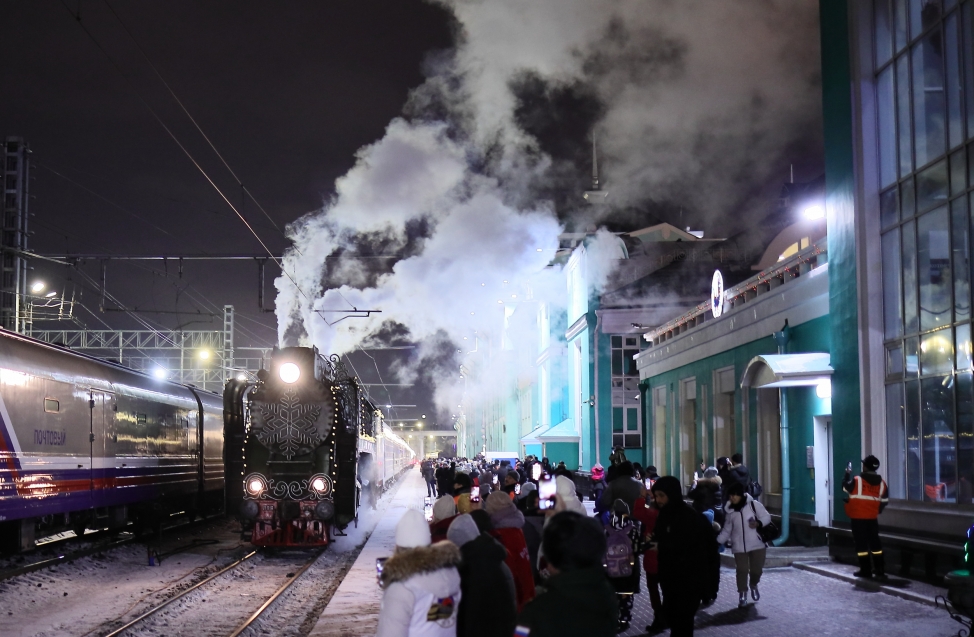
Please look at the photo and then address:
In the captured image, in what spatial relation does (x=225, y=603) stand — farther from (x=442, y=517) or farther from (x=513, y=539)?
(x=513, y=539)

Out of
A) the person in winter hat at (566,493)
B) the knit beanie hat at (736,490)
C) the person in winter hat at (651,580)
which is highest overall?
the person in winter hat at (566,493)

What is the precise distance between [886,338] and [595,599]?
12.4 meters

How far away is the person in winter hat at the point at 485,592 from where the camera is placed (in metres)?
5.89

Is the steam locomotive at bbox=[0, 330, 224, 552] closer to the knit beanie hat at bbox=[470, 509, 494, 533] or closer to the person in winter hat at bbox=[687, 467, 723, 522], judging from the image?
the person in winter hat at bbox=[687, 467, 723, 522]

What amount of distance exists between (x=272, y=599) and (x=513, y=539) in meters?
7.27

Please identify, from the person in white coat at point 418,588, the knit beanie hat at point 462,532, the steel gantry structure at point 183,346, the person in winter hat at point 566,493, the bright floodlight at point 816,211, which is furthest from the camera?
the steel gantry structure at point 183,346

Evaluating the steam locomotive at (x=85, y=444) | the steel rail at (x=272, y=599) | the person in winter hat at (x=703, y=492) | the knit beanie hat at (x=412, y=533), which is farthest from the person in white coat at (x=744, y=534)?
the steam locomotive at (x=85, y=444)

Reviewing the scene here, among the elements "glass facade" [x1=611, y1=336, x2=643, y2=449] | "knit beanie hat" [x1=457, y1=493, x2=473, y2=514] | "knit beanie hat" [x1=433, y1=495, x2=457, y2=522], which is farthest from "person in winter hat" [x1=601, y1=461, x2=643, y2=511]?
"glass facade" [x1=611, y1=336, x2=643, y2=449]

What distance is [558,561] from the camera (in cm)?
464

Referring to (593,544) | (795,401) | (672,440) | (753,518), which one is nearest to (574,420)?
(672,440)

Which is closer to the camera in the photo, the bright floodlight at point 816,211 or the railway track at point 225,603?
the railway track at point 225,603

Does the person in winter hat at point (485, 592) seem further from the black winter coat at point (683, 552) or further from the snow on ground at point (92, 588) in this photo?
the snow on ground at point (92, 588)

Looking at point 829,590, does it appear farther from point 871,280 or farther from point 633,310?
point 633,310

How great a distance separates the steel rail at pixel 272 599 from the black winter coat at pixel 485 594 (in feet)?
19.5
